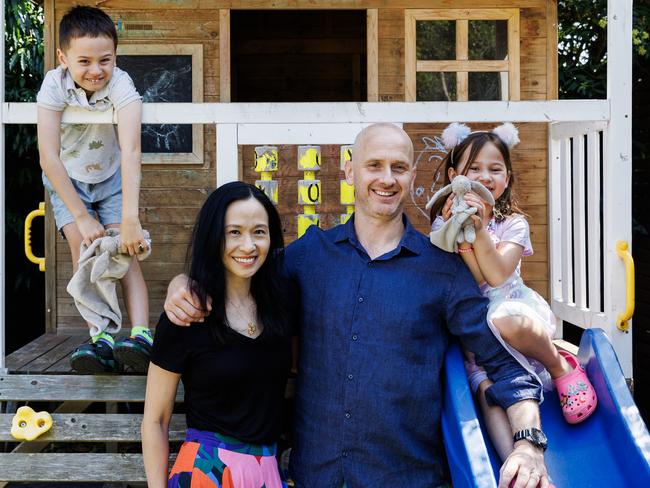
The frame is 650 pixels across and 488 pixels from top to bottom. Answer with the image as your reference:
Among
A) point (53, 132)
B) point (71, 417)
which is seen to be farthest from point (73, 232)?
point (71, 417)

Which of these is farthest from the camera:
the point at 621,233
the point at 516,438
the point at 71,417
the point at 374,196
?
the point at 621,233

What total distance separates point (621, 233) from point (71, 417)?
248 centimetres

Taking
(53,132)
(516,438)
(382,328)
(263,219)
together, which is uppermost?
(53,132)

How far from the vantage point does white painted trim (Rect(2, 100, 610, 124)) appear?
131 inches

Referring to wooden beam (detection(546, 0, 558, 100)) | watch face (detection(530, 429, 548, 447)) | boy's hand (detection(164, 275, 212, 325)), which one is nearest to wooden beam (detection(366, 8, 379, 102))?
wooden beam (detection(546, 0, 558, 100))

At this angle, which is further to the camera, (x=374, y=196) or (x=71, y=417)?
(x=71, y=417)

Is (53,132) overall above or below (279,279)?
above

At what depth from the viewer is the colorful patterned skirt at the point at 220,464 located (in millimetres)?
2346

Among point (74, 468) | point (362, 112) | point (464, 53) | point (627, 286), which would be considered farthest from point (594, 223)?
point (74, 468)

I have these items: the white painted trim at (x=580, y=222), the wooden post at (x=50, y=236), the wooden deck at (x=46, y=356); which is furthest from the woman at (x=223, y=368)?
the wooden post at (x=50, y=236)

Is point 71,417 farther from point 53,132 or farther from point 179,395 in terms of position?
point 53,132

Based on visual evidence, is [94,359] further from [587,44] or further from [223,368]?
[587,44]

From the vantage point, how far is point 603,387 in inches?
105

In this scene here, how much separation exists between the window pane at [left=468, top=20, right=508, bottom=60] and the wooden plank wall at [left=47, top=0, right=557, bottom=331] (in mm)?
127
